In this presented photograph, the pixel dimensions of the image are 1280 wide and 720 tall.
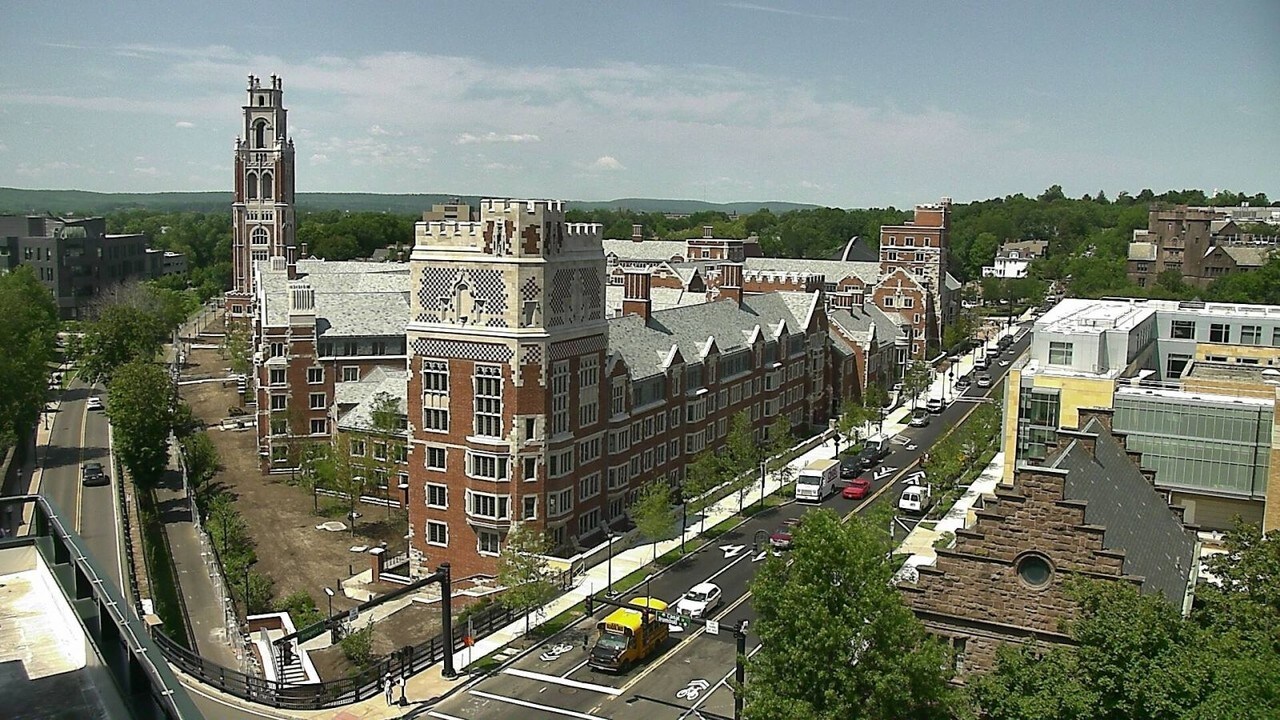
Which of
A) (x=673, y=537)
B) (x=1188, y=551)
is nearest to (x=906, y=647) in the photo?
(x=1188, y=551)

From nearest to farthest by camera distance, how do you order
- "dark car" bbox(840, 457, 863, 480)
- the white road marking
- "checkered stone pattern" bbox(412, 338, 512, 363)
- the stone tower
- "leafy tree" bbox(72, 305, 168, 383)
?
the stone tower < "checkered stone pattern" bbox(412, 338, 512, 363) < the white road marking < "dark car" bbox(840, 457, 863, 480) < "leafy tree" bbox(72, 305, 168, 383)

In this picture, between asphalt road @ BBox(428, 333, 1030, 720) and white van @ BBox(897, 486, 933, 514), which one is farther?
white van @ BBox(897, 486, 933, 514)

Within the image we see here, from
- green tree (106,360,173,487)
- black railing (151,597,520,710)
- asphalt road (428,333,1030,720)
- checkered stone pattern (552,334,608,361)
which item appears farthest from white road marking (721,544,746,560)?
green tree (106,360,173,487)

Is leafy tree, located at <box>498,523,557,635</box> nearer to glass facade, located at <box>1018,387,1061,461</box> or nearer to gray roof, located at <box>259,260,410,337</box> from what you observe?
glass facade, located at <box>1018,387,1061,461</box>

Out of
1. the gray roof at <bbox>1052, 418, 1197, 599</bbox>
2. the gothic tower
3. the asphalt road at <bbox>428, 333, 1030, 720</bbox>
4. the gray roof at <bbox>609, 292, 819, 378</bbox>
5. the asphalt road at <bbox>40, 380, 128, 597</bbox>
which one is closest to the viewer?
the gray roof at <bbox>1052, 418, 1197, 599</bbox>

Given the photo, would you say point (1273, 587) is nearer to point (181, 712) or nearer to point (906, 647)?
point (906, 647)

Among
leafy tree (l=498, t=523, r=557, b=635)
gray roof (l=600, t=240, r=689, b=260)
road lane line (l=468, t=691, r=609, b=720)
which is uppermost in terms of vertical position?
gray roof (l=600, t=240, r=689, b=260)
